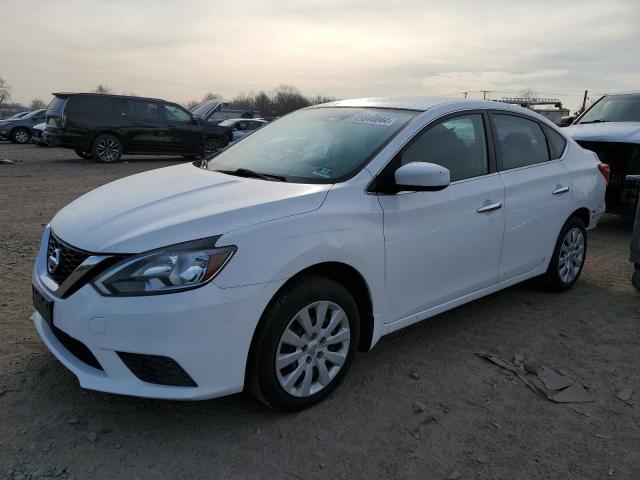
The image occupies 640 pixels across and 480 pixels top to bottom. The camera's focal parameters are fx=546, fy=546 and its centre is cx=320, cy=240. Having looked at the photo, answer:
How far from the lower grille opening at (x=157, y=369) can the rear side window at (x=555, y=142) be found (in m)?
3.53

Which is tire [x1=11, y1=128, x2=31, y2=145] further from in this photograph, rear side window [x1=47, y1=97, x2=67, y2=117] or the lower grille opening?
the lower grille opening

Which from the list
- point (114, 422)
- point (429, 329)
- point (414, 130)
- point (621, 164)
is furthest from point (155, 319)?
point (621, 164)

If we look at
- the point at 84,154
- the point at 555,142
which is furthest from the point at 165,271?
the point at 84,154

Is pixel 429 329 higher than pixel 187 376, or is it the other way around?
pixel 187 376

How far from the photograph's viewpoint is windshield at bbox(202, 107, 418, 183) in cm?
322

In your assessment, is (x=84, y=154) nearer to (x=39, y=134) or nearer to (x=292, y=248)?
(x=39, y=134)

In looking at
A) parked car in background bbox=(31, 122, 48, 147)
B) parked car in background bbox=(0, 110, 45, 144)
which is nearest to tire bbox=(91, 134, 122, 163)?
parked car in background bbox=(31, 122, 48, 147)

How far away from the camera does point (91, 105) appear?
14.3m

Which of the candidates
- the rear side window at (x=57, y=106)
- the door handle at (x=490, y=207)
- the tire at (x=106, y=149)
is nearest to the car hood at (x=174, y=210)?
the door handle at (x=490, y=207)

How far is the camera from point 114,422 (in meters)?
2.72

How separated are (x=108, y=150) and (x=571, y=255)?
42.8ft

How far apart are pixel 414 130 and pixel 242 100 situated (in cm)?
7678

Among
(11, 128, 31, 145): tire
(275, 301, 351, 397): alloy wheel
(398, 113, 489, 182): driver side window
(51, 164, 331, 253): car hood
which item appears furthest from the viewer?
(11, 128, 31, 145): tire

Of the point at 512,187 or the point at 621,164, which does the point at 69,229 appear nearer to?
the point at 512,187
